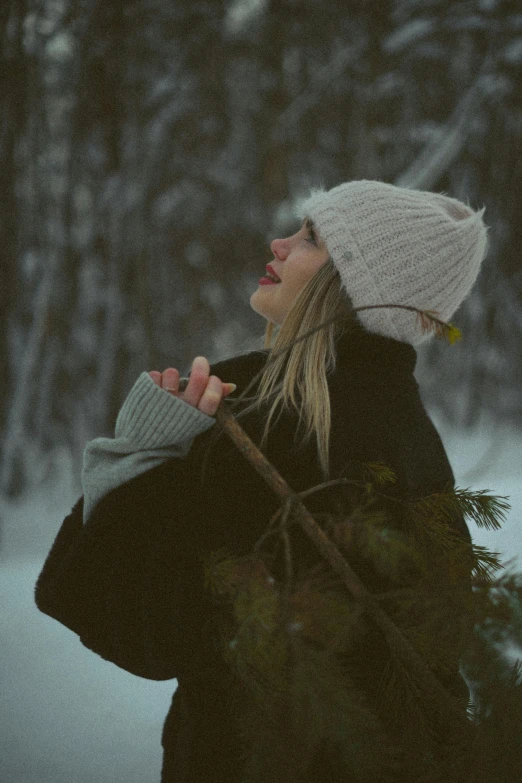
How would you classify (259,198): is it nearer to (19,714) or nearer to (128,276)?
(128,276)

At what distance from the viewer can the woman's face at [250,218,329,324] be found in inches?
67.3

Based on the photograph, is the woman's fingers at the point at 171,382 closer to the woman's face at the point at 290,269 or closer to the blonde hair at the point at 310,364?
the blonde hair at the point at 310,364

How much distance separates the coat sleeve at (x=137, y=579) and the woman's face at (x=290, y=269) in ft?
1.88

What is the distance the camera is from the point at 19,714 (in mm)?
1993

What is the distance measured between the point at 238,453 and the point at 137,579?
1.19ft

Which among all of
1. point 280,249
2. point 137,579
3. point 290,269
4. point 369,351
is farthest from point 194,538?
point 280,249

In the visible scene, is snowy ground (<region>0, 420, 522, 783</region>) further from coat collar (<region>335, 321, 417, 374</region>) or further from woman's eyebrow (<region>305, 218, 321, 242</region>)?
woman's eyebrow (<region>305, 218, 321, 242</region>)

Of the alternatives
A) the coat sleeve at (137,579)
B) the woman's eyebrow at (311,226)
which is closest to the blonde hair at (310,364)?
the woman's eyebrow at (311,226)

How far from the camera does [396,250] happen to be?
1.64m

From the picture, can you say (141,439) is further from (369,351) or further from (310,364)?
(369,351)

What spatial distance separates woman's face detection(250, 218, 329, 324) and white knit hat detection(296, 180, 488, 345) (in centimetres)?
6

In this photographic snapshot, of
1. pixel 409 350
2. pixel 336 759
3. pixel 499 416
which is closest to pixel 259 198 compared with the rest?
pixel 499 416

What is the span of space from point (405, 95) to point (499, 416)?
4.05m

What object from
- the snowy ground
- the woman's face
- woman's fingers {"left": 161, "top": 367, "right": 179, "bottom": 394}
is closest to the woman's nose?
the woman's face
